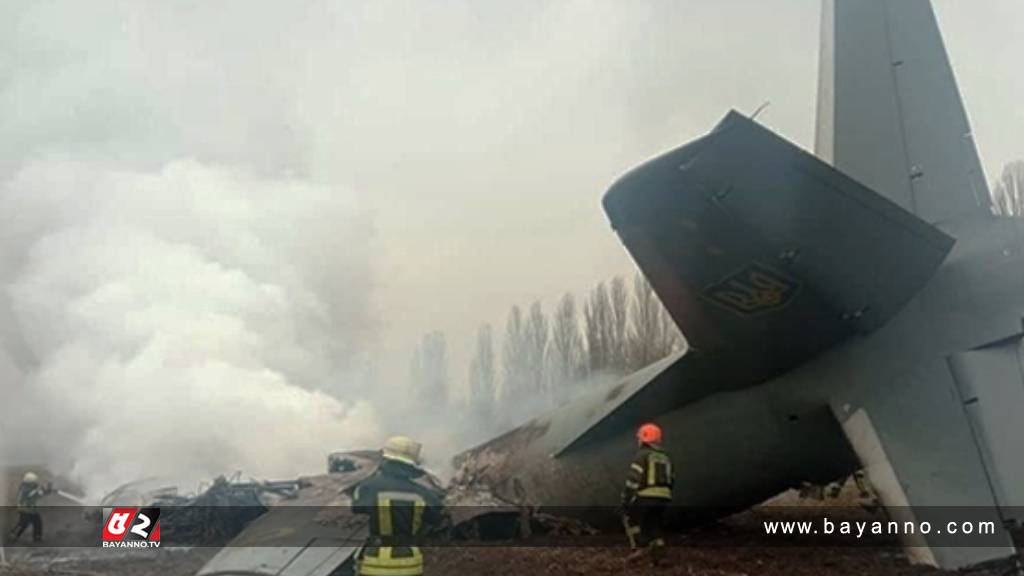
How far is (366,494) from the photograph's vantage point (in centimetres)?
586

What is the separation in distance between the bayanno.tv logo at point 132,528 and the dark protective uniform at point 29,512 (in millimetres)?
1312

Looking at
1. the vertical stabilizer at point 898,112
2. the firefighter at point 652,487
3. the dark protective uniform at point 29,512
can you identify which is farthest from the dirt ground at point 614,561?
the vertical stabilizer at point 898,112

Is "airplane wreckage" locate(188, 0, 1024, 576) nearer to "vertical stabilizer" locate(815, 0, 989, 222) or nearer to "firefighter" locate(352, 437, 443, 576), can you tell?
"vertical stabilizer" locate(815, 0, 989, 222)

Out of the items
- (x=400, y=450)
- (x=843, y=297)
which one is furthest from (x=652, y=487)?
(x=400, y=450)

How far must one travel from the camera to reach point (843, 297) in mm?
7512

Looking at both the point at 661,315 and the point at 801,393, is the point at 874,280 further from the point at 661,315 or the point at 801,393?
the point at 661,315

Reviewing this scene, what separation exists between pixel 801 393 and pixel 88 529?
11.6 metres

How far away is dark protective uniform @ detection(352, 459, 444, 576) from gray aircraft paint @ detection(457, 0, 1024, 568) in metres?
2.75

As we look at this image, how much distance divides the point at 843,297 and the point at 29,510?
12.5m

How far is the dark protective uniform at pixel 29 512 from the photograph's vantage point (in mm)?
13852

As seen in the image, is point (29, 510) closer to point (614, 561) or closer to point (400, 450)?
point (614, 561)

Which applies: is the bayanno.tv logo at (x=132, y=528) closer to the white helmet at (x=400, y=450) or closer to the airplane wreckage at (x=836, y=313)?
the airplane wreckage at (x=836, y=313)

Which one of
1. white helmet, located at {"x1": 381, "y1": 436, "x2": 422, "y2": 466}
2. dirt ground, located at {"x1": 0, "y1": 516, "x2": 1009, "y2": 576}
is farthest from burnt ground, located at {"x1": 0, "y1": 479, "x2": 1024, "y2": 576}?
white helmet, located at {"x1": 381, "y1": 436, "x2": 422, "y2": 466}

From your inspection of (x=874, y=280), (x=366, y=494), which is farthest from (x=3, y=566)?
(x=874, y=280)
